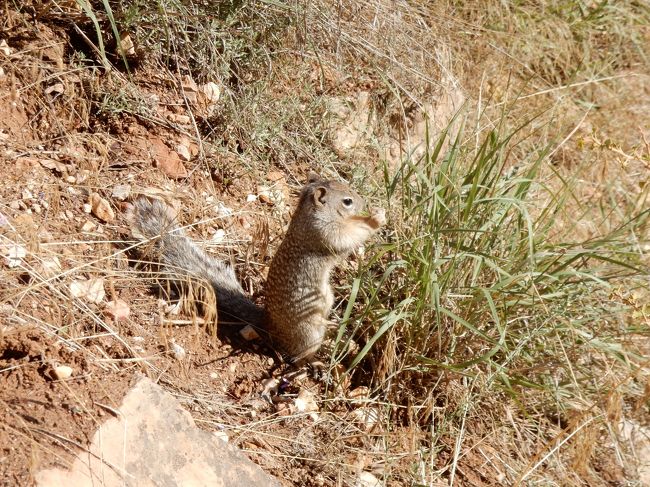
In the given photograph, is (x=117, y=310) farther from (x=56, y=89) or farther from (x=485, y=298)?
(x=485, y=298)

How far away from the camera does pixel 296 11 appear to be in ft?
13.9

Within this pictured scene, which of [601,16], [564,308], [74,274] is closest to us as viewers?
[74,274]

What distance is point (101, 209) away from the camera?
3775 mm

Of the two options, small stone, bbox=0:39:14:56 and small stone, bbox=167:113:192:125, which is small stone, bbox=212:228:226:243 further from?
small stone, bbox=0:39:14:56

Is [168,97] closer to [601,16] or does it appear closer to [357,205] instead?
[357,205]

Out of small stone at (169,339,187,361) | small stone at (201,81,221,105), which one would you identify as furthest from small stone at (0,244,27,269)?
small stone at (201,81,221,105)

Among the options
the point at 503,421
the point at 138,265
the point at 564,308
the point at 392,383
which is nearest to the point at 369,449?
the point at 392,383

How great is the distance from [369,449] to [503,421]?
2.28ft

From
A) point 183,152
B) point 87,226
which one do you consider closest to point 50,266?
point 87,226

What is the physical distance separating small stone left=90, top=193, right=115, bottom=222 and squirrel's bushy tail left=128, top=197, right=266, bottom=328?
0.12m

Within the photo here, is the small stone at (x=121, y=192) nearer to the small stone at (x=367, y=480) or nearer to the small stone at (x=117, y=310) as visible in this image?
the small stone at (x=117, y=310)

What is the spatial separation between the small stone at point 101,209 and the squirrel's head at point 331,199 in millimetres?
969

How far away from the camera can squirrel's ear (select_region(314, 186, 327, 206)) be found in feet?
12.5

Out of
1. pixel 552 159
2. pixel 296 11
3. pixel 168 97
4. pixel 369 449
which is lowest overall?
pixel 369 449
